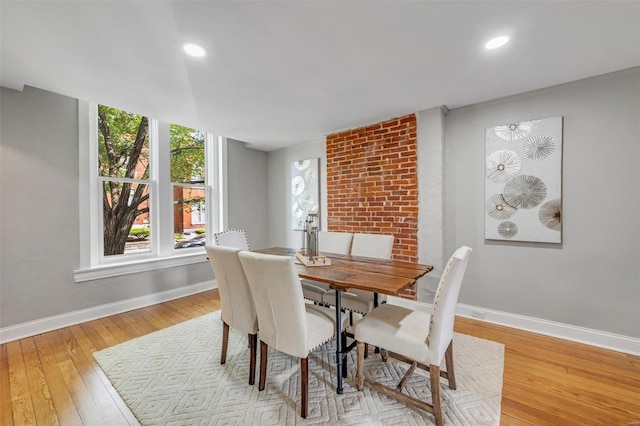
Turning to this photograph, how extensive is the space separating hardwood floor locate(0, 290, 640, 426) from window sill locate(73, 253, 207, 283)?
54cm

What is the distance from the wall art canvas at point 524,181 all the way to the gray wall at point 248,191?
11.5 feet

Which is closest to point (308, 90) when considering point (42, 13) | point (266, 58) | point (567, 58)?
point (266, 58)

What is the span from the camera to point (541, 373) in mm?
1954

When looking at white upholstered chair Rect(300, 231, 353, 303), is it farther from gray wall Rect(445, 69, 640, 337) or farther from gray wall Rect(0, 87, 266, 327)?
gray wall Rect(0, 87, 266, 327)

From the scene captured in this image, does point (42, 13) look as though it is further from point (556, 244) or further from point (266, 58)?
point (556, 244)

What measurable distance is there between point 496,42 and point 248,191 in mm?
3857

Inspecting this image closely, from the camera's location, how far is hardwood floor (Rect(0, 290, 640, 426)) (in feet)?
5.19

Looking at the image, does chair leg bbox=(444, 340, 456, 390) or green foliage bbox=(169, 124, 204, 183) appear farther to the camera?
green foliage bbox=(169, 124, 204, 183)

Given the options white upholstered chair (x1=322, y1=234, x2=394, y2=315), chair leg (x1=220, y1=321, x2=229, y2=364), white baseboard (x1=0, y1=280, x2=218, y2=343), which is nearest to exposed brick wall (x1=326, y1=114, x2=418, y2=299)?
white upholstered chair (x1=322, y1=234, x2=394, y2=315)

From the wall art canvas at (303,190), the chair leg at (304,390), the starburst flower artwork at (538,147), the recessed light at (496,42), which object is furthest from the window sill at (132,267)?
the starburst flower artwork at (538,147)

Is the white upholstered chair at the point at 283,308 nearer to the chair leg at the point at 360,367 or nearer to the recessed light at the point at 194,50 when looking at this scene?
the chair leg at the point at 360,367

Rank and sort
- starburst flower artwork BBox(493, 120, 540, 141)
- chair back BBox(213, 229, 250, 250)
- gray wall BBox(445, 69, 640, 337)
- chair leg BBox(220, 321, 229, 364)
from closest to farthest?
chair leg BBox(220, 321, 229, 364) → gray wall BBox(445, 69, 640, 337) → starburst flower artwork BBox(493, 120, 540, 141) → chair back BBox(213, 229, 250, 250)

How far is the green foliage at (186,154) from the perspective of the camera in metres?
3.84

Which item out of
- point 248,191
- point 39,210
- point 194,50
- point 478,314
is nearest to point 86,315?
point 39,210
